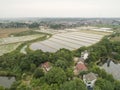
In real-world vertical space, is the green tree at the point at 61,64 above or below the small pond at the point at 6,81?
above

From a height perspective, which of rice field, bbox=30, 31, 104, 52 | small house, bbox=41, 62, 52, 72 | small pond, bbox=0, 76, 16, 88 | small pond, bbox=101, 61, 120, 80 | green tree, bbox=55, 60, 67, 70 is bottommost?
small pond, bbox=0, 76, 16, 88

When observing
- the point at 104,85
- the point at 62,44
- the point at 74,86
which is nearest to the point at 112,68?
the point at 104,85

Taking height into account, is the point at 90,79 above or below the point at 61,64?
below

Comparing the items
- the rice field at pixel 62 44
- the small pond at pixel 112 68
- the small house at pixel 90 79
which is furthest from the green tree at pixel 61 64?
the rice field at pixel 62 44

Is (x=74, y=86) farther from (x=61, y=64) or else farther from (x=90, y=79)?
(x=61, y=64)

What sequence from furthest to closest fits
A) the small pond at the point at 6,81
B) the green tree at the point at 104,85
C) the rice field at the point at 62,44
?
the rice field at the point at 62,44, the small pond at the point at 6,81, the green tree at the point at 104,85

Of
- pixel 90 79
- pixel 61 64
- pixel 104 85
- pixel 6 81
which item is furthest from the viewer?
pixel 61 64

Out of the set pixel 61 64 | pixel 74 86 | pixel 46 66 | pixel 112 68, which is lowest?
pixel 112 68

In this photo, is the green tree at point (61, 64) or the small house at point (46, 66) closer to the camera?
the green tree at point (61, 64)

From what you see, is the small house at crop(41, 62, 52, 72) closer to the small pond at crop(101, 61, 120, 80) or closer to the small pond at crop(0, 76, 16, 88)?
the small pond at crop(0, 76, 16, 88)

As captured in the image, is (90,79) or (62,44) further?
(62,44)

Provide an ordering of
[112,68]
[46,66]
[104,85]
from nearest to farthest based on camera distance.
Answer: [104,85] → [46,66] → [112,68]

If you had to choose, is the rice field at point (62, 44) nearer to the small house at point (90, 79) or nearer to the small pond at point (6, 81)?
the small pond at point (6, 81)

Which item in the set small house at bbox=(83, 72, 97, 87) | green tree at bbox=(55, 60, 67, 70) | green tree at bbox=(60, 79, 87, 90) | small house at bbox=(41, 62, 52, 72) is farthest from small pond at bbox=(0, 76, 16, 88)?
small house at bbox=(83, 72, 97, 87)
